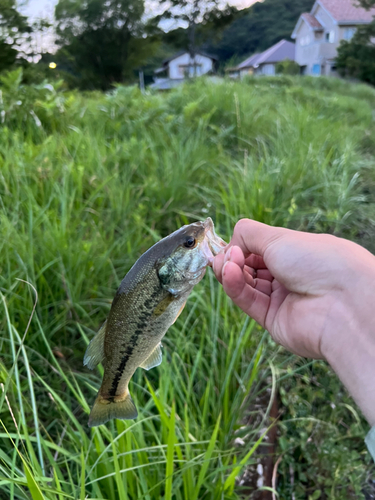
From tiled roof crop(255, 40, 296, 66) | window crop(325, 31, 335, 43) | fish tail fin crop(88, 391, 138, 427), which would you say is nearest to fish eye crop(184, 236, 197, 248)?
fish tail fin crop(88, 391, 138, 427)

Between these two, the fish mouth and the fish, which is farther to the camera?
the fish mouth

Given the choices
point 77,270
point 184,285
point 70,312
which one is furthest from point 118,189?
point 184,285

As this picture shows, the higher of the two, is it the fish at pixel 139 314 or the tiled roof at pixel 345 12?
the tiled roof at pixel 345 12

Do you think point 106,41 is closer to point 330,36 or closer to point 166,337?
point 330,36

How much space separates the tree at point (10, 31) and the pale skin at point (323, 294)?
4.91 m

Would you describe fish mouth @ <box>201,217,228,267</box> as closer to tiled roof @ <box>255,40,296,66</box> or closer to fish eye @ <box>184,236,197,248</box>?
fish eye @ <box>184,236,197,248</box>

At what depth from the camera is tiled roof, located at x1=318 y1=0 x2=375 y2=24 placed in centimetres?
2075

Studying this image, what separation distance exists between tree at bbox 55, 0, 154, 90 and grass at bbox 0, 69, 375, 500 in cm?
2234

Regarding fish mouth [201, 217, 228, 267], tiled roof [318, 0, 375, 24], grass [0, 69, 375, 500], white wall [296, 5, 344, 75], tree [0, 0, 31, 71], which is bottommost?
grass [0, 69, 375, 500]

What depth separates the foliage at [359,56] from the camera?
2411 centimetres

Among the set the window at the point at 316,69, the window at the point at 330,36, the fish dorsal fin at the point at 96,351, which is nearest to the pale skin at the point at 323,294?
the fish dorsal fin at the point at 96,351

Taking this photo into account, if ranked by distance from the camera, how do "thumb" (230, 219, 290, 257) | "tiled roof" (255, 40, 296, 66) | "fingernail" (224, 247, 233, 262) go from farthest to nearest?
"tiled roof" (255, 40, 296, 66) < "thumb" (230, 219, 290, 257) < "fingernail" (224, 247, 233, 262)

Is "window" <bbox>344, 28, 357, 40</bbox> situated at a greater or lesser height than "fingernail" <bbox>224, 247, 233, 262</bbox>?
greater

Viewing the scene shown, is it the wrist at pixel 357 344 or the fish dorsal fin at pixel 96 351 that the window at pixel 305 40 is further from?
the fish dorsal fin at pixel 96 351
